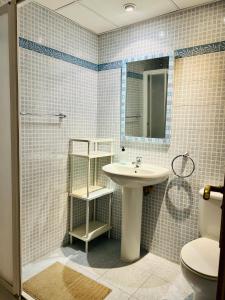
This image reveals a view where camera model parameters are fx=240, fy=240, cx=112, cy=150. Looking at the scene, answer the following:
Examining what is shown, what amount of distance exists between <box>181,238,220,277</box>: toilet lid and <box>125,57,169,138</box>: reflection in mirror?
0.97m

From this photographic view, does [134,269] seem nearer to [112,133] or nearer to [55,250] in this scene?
[55,250]

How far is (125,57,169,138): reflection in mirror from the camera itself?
2207mm

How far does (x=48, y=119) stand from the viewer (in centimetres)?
217

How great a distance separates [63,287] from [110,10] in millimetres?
2296

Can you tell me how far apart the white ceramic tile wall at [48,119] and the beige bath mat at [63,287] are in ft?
0.93

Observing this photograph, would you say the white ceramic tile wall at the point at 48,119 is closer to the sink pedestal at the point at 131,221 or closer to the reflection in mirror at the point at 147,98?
the reflection in mirror at the point at 147,98

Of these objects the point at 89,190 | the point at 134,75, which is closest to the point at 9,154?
the point at 89,190

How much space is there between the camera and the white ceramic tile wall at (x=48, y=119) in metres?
2.01

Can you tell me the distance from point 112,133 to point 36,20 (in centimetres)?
124

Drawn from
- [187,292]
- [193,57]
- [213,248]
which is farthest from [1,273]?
[193,57]

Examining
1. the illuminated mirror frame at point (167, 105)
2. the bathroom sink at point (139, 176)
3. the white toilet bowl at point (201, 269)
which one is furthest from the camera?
the illuminated mirror frame at point (167, 105)

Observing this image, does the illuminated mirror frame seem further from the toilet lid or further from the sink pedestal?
the toilet lid

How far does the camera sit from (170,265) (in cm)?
219

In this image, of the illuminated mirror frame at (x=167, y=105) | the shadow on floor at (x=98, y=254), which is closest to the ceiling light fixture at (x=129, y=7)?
the illuminated mirror frame at (x=167, y=105)
